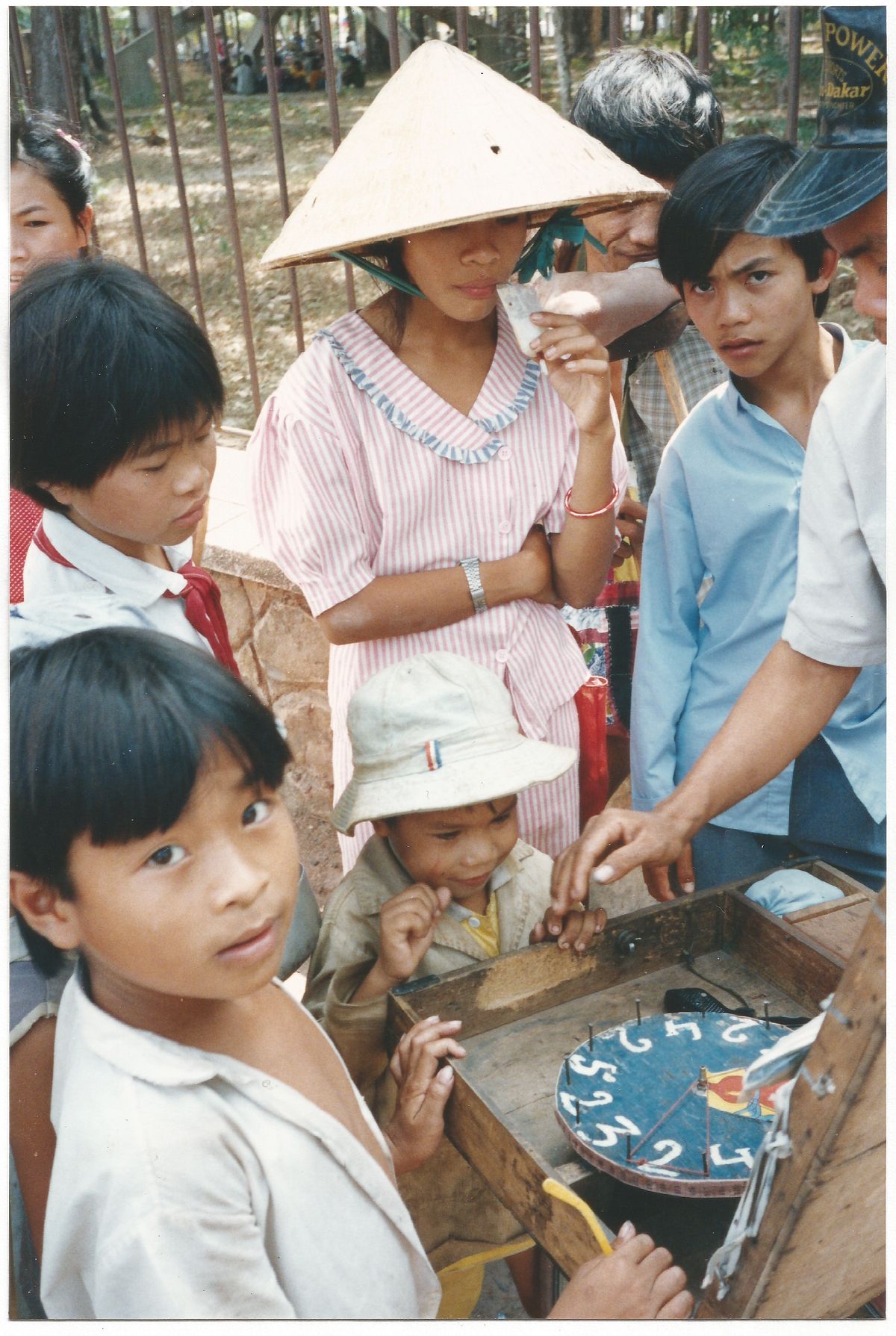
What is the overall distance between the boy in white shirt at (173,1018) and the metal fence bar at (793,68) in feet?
5.86

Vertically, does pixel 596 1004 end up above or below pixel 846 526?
below

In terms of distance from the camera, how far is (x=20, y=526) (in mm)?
1874

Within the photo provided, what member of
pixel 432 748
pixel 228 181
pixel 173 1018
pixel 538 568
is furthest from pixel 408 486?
pixel 228 181

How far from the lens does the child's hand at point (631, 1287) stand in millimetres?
1118

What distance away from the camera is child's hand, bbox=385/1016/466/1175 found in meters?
1.42

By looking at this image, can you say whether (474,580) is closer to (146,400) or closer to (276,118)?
(146,400)

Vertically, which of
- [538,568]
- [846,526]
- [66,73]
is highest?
[66,73]

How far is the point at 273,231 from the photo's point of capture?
24.9ft

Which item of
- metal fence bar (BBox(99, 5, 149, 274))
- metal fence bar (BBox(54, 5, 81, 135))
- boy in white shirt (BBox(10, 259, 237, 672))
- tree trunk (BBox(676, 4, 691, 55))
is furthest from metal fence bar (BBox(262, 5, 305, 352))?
tree trunk (BBox(676, 4, 691, 55))

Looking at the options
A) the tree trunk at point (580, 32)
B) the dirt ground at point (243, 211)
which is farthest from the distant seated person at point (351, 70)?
the tree trunk at point (580, 32)

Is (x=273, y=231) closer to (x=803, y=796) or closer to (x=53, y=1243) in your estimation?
(x=803, y=796)

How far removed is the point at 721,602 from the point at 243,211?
6937mm

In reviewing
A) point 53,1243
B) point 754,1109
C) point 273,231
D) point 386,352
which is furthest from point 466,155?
point 273,231

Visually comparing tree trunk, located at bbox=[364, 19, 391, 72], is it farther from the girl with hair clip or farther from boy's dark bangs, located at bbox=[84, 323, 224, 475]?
boy's dark bangs, located at bbox=[84, 323, 224, 475]
